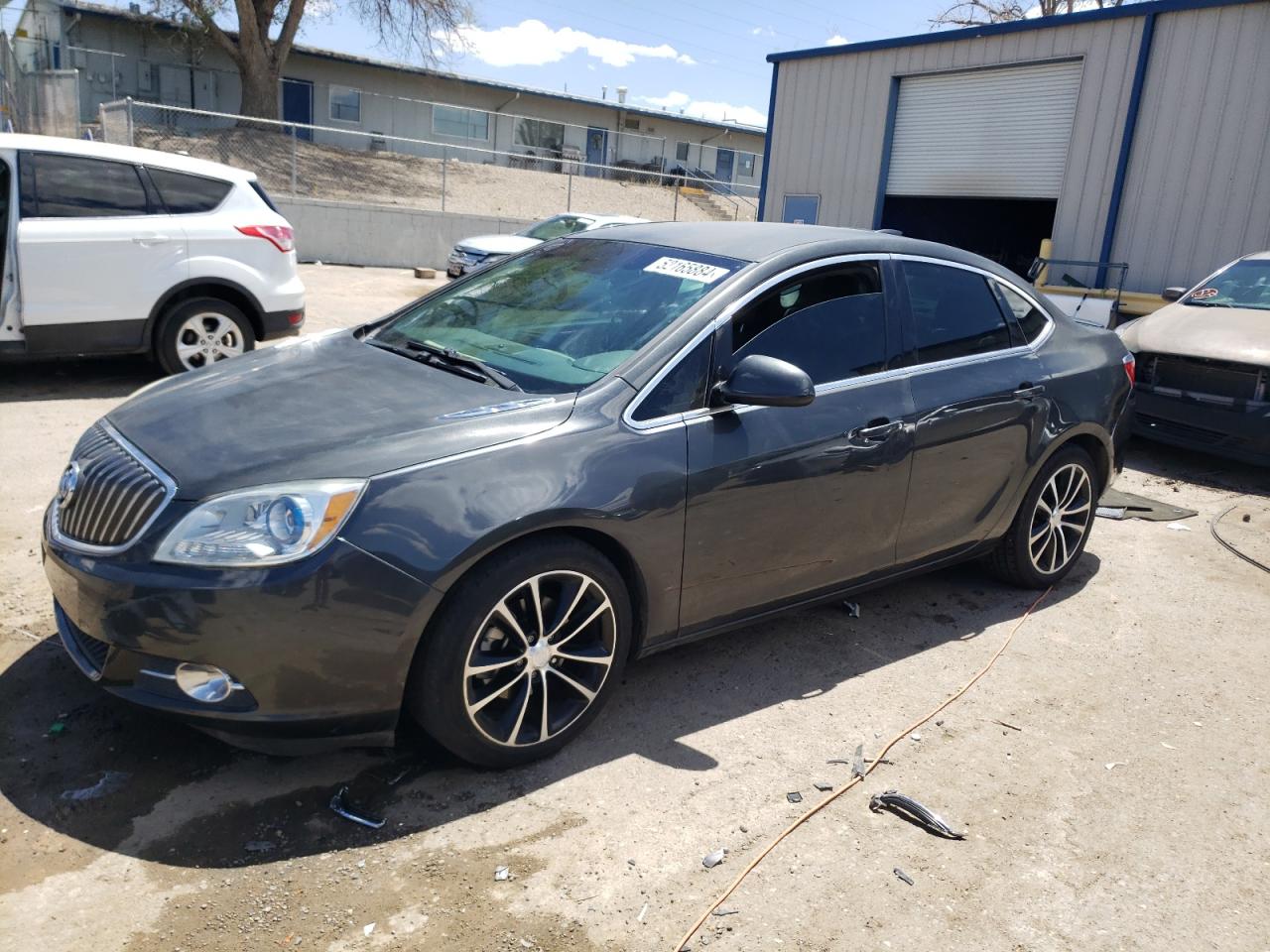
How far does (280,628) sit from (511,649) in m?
0.72

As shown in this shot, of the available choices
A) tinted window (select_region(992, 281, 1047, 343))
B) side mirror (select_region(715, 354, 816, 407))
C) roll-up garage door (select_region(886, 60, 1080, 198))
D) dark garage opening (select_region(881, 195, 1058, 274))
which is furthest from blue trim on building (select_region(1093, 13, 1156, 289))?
side mirror (select_region(715, 354, 816, 407))

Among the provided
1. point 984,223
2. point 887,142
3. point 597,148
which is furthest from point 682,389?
point 597,148

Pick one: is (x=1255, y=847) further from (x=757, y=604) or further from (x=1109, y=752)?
(x=757, y=604)

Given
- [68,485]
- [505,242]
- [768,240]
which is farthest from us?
[505,242]

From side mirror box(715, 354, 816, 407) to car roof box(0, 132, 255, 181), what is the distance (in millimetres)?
5946

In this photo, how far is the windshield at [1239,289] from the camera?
328 inches

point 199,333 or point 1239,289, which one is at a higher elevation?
point 1239,289

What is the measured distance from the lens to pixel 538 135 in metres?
37.6

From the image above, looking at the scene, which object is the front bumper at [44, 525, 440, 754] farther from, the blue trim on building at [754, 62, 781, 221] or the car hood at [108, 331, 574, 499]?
the blue trim on building at [754, 62, 781, 221]

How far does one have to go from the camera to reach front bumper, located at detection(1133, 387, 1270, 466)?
23.7 feet

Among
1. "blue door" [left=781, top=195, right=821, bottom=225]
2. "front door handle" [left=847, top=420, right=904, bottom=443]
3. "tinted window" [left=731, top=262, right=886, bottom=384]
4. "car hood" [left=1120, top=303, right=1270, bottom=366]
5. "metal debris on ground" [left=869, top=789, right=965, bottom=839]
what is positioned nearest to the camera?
"metal debris on ground" [left=869, top=789, right=965, bottom=839]

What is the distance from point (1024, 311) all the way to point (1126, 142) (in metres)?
10.8

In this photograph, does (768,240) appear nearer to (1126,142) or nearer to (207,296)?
(207,296)

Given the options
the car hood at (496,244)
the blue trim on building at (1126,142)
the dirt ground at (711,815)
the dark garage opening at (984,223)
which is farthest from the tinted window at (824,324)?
the dark garage opening at (984,223)
